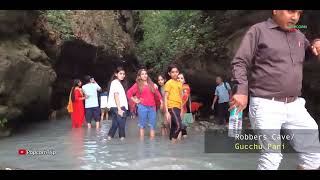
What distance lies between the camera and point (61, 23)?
1770cm

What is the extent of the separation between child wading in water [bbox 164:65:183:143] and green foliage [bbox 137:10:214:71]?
5508 millimetres

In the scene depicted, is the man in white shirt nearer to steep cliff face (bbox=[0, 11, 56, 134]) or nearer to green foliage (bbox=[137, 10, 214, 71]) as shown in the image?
steep cliff face (bbox=[0, 11, 56, 134])

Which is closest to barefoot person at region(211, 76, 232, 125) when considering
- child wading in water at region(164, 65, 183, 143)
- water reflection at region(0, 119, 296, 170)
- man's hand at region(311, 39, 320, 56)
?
water reflection at region(0, 119, 296, 170)

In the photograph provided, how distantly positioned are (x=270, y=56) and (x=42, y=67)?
8775 mm

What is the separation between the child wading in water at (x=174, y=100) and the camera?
9594mm

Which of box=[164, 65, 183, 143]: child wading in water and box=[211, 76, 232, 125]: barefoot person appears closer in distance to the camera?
box=[164, 65, 183, 143]: child wading in water

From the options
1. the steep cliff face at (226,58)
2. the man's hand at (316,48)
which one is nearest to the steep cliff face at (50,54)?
the steep cliff face at (226,58)

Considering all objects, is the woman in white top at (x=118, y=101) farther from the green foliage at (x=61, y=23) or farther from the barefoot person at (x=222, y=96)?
the green foliage at (x=61, y=23)

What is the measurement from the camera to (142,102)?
1016 centimetres

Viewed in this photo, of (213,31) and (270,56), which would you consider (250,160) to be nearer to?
(270,56)

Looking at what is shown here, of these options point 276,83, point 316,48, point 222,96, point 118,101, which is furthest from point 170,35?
point 276,83

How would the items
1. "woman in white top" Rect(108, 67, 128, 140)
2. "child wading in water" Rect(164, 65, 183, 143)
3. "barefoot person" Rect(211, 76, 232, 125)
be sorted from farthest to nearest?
"barefoot person" Rect(211, 76, 232, 125)
"woman in white top" Rect(108, 67, 128, 140)
"child wading in water" Rect(164, 65, 183, 143)

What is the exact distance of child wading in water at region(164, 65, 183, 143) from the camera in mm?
9594
